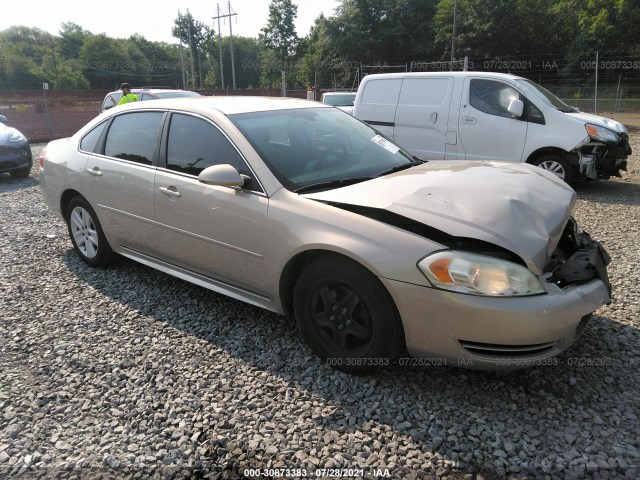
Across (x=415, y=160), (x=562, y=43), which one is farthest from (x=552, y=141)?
(x=562, y=43)

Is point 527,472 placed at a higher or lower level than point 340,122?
lower

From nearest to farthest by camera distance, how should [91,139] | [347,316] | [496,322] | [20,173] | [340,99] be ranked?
[496,322]
[347,316]
[91,139]
[20,173]
[340,99]

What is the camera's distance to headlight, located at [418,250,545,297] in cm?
231

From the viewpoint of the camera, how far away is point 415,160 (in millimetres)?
3756

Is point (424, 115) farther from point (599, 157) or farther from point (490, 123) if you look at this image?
point (599, 157)

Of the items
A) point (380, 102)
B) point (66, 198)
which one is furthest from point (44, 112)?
point (66, 198)

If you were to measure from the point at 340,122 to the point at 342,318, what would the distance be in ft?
5.78

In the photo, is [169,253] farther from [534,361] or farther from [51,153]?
[534,361]

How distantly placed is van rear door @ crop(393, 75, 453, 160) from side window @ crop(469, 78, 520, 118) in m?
0.40

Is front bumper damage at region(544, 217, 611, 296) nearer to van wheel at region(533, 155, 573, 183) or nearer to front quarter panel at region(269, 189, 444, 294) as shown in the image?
front quarter panel at region(269, 189, 444, 294)

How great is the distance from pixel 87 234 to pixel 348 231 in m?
3.05

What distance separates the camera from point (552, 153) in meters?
7.46

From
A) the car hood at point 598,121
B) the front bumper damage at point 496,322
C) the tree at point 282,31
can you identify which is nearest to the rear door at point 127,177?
the front bumper damage at point 496,322

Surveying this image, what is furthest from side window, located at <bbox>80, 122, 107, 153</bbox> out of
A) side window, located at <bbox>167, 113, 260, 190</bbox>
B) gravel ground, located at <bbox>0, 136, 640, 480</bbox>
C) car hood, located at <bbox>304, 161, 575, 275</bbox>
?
car hood, located at <bbox>304, 161, 575, 275</bbox>
